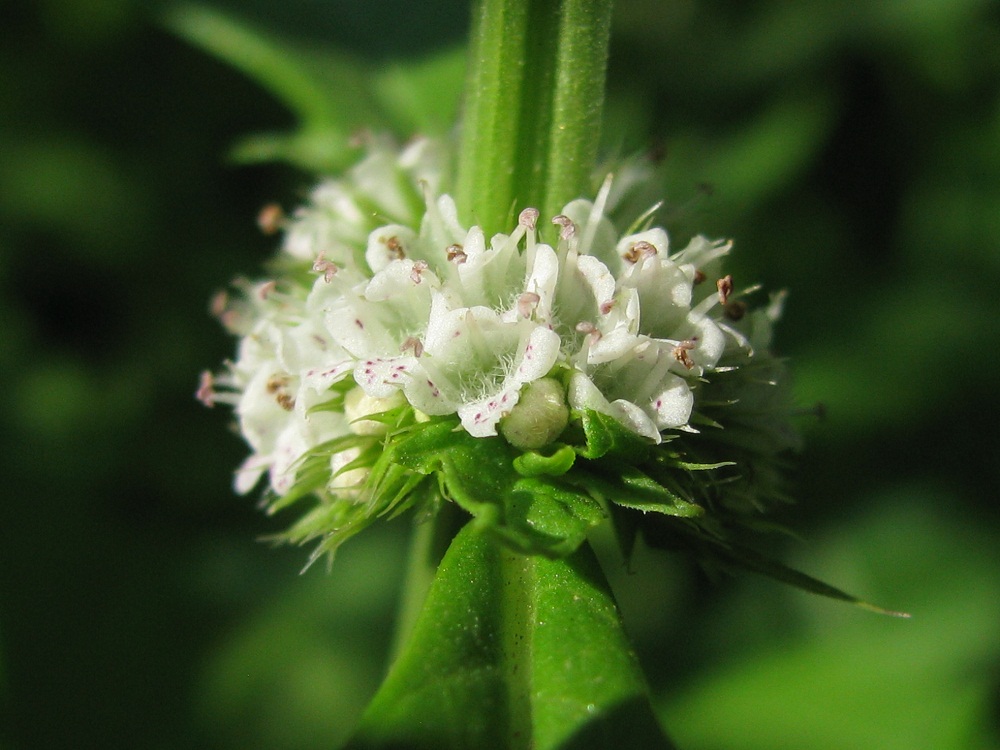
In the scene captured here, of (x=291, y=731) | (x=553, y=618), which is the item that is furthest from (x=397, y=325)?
(x=291, y=731)

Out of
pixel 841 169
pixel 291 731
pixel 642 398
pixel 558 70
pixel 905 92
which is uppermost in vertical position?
pixel 905 92

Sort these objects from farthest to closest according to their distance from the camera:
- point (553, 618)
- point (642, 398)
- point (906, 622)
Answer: point (906, 622), point (642, 398), point (553, 618)

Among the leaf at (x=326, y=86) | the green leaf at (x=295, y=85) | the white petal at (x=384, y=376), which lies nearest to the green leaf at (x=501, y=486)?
the white petal at (x=384, y=376)

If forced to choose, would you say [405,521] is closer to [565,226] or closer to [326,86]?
[326,86]

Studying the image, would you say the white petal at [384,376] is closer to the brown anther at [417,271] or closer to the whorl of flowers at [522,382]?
the whorl of flowers at [522,382]

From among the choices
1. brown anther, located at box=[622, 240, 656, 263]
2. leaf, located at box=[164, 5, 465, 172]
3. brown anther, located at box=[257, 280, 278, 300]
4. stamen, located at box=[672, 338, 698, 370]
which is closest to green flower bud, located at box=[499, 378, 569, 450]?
stamen, located at box=[672, 338, 698, 370]

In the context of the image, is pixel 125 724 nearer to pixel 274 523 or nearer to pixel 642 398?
pixel 274 523

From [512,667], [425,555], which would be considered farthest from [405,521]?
[512,667]
